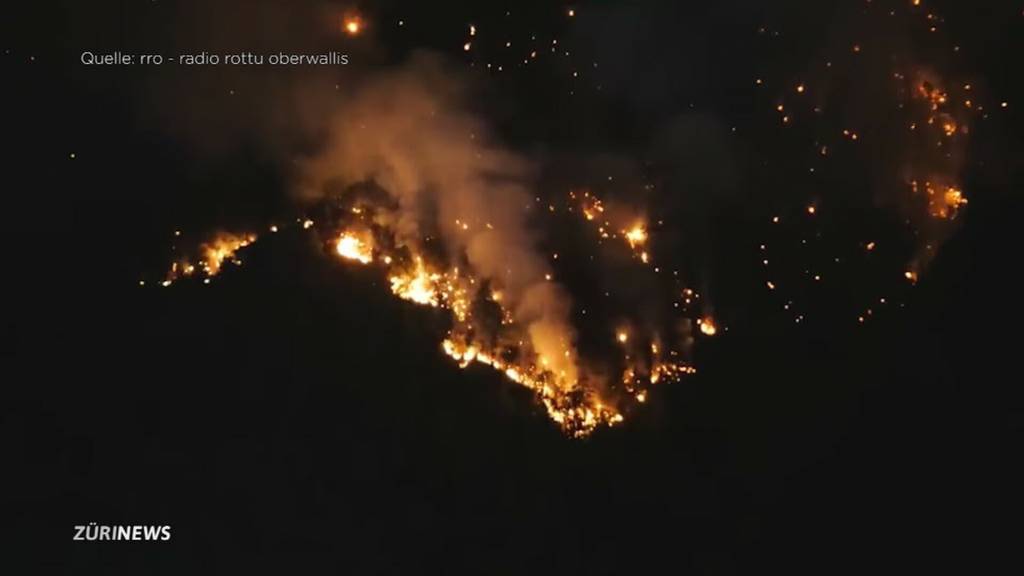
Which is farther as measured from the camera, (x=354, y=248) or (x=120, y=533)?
(x=354, y=248)

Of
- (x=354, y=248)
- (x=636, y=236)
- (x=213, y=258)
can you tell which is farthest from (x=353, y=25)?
(x=636, y=236)

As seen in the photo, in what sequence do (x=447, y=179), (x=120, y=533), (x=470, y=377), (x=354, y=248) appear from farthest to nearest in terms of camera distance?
(x=447, y=179) → (x=354, y=248) → (x=470, y=377) → (x=120, y=533)

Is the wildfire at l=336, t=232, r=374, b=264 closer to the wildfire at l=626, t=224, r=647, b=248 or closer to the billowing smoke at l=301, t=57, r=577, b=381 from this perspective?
the billowing smoke at l=301, t=57, r=577, b=381

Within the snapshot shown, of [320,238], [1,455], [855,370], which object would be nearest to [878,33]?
[855,370]

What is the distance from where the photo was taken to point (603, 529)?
21.7 ft

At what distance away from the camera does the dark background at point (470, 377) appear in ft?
20.3

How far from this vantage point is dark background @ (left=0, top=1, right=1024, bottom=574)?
20.3 ft

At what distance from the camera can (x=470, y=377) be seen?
6.89m

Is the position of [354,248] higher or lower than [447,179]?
lower

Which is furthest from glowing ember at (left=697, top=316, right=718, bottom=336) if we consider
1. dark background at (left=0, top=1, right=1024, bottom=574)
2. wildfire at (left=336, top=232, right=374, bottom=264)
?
wildfire at (left=336, top=232, right=374, bottom=264)

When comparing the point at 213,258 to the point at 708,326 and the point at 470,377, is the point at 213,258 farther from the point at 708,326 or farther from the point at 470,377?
the point at 708,326

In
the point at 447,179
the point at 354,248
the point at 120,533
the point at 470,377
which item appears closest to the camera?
the point at 120,533

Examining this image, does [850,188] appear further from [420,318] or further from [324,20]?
[324,20]

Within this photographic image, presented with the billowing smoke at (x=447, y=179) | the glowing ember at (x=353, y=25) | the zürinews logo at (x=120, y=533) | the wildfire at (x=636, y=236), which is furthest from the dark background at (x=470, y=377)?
the wildfire at (x=636, y=236)
